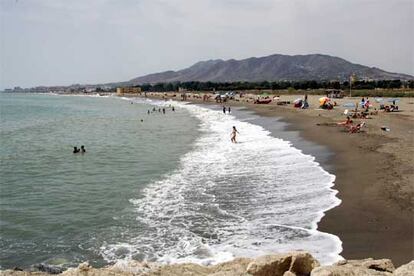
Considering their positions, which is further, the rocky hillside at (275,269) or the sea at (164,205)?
the sea at (164,205)

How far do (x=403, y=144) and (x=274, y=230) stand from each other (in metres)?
14.9

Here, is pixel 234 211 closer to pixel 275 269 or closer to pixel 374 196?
pixel 374 196

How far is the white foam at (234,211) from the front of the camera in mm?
10109

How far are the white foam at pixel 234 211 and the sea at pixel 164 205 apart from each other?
1.2 inches

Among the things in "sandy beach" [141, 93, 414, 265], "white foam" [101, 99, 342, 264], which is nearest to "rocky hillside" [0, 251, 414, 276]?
"white foam" [101, 99, 342, 264]

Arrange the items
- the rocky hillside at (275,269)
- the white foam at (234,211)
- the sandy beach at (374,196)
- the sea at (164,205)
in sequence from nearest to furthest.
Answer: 1. the rocky hillside at (275,269)
2. the sandy beach at (374,196)
3. the white foam at (234,211)
4. the sea at (164,205)

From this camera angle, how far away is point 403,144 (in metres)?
23.4

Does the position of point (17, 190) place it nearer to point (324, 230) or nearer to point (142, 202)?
point (142, 202)

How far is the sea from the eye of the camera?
10.3 m

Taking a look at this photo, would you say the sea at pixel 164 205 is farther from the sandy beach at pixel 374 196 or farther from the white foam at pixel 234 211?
the sandy beach at pixel 374 196

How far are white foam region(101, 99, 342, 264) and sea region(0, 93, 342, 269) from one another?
0.10 feet

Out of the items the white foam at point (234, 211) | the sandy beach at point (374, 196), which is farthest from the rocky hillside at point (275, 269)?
the sandy beach at point (374, 196)

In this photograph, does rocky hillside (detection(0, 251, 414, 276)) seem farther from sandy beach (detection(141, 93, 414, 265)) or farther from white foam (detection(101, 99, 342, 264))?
sandy beach (detection(141, 93, 414, 265))

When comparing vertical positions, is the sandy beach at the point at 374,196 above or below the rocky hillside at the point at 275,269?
below
